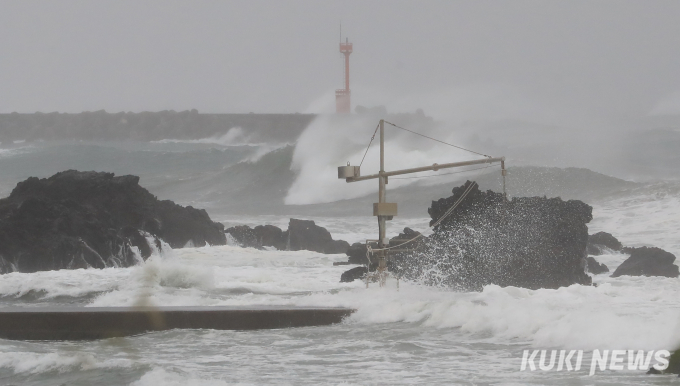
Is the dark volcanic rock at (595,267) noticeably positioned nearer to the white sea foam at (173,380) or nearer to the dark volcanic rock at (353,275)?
the dark volcanic rock at (353,275)

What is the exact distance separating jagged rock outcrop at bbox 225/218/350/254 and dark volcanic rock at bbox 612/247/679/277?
933 centimetres

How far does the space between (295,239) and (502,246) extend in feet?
34.3

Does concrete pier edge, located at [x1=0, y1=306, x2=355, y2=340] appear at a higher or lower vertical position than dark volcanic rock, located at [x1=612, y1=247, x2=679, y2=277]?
lower

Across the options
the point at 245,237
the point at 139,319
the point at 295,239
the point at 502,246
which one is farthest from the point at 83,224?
the point at 502,246

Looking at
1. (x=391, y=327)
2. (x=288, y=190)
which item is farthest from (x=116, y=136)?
(x=391, y=327)

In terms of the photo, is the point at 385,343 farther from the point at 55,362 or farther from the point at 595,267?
the point at 595,267

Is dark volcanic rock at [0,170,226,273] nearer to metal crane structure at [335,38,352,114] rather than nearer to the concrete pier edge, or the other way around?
the concrete pier edge

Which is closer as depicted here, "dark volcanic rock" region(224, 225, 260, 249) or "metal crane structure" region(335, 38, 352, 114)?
"dark volcanic rock" region(224, 225, 260, 249)

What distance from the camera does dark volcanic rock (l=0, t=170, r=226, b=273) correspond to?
19.0 metres

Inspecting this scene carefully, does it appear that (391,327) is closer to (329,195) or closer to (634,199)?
(634,199)

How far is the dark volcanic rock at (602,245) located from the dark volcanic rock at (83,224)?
11245 mm

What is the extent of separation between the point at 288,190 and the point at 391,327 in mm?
Answer: 37370

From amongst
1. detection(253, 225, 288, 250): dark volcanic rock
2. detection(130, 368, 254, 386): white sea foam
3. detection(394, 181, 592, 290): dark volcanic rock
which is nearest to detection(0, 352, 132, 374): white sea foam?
detection(130, 368, 254, 386): white sea foam

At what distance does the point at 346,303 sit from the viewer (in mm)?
11883
